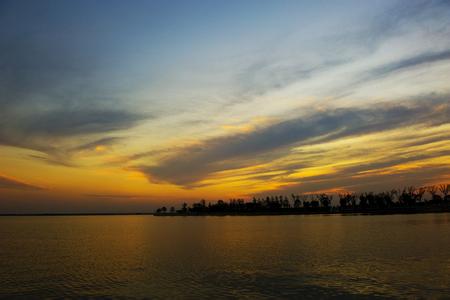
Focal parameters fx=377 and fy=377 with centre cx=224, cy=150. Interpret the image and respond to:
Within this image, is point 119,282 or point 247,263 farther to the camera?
point 247,263

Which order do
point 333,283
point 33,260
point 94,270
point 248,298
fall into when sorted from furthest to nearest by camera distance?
point 33,260 < point 94,270 < point 333,283 < point 248,298

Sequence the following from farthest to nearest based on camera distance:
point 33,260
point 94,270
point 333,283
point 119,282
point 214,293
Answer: point 33,260 → point 94,270 → point 119,282 → point 333,283 → point 214,293

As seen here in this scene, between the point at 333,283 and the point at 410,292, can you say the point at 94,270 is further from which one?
the point at 410,292

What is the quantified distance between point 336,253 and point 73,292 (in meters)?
36.0

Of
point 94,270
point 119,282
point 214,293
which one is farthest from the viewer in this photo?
point 94,270

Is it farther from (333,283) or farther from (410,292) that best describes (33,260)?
(410,292)

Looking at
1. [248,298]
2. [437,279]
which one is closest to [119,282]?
[248,298]

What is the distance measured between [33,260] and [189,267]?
24.9 m

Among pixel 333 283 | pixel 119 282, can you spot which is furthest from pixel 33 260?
pixel 333 283

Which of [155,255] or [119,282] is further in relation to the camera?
[155,255]

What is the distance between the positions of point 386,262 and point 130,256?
1406 inches

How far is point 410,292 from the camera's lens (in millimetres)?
29312

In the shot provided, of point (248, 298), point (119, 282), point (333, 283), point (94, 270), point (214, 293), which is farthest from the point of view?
point (94, 270)

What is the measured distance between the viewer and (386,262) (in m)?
44.1
